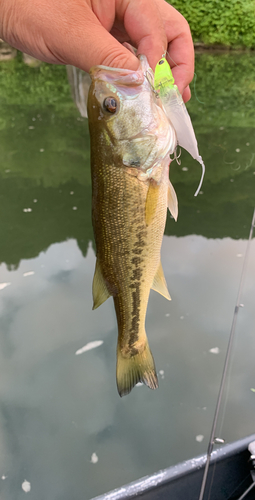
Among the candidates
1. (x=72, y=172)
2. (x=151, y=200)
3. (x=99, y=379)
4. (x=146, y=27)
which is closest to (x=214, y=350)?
(x=99, y=379)

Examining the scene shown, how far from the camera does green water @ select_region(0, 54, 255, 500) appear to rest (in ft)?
6.59

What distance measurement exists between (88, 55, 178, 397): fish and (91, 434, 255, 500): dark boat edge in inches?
37.7

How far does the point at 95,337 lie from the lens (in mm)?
2693

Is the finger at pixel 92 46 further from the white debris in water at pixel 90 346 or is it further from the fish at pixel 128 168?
the white debris in water at pixel 90 346

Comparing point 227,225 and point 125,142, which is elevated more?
point 125,142

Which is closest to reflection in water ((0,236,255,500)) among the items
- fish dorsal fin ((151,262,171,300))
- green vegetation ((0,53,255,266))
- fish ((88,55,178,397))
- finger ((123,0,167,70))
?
green vegetation ((0,53,255,266))

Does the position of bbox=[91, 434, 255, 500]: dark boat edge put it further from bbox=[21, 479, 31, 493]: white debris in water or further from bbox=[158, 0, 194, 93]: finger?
bbox=[158, 0, 194, 93]: finger

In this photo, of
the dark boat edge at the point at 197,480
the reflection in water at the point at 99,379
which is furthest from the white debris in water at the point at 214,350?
→ the dark boat edge at the point at 197,480

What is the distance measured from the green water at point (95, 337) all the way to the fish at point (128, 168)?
4.47ft

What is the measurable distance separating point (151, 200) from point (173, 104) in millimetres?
265

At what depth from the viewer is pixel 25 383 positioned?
238cm

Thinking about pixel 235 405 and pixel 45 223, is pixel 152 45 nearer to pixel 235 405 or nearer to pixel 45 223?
pixel 235 405

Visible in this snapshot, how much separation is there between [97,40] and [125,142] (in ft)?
0.99

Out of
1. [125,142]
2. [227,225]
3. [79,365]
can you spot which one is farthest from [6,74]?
[125,142]
